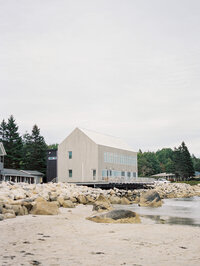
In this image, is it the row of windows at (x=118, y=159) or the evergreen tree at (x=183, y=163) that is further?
the evergreen tree at (x=183, y=163)

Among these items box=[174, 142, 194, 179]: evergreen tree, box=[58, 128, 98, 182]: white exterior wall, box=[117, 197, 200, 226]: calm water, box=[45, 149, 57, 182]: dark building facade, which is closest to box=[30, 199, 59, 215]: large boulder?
box=[117, 197, 200, 226]: calm water

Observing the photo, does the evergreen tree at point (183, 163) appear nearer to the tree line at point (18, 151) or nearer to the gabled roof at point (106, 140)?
the gabled roof at point (106, 140)

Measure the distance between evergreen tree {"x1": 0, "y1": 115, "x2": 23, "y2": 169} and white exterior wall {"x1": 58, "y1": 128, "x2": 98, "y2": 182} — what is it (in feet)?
51.4

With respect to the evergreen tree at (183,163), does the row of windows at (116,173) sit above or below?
below

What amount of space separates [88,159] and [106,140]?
6036mm

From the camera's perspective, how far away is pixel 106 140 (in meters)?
50.4

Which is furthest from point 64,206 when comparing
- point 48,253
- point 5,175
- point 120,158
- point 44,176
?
point 44,176

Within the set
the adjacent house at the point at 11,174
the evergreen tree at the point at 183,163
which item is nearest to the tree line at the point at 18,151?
the adjacent house at the point at 11,174

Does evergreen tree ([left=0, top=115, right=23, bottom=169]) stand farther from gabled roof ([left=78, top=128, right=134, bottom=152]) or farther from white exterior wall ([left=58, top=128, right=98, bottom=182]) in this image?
gabled roof ([left=78, top=128, right=134, bottom=152])

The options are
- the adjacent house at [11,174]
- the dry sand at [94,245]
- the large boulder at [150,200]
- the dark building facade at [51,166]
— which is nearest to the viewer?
the dry sand at [94,245]

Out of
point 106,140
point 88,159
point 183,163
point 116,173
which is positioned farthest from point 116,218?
point 183,163

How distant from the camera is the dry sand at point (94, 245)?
6.45 metres

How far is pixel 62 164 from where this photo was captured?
47875 millimetres

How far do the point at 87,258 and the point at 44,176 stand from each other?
180 ft
